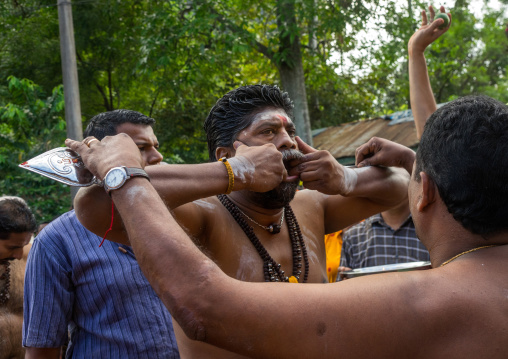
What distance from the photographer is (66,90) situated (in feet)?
26.3

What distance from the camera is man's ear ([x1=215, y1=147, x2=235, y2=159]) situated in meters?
2.66

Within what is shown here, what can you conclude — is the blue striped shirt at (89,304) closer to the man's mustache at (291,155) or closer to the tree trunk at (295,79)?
the man's mustache at (291,155)

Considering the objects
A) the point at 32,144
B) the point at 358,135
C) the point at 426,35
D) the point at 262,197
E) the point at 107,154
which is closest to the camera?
the point at 107,154

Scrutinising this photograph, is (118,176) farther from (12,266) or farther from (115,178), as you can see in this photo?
(12,266)

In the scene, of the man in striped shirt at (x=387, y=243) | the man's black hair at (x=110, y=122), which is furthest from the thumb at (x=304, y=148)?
the man in striped shirt at (x=387, y=243)

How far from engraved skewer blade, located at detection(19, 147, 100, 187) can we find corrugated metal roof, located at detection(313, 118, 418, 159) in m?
8.93

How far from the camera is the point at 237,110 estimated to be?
268cm

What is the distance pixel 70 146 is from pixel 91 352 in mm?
1378

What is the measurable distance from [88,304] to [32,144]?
6.62 meters

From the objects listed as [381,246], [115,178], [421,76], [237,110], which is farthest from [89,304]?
[421,76]

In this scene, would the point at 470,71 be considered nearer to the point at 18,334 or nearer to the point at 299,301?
the point at 18,334

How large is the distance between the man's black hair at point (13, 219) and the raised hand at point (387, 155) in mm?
2451

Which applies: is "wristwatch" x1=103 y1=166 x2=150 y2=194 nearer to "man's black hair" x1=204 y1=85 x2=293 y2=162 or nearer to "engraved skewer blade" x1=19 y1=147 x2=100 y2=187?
"engraved skewer blade" x1=19 y1=147 x2=100 y2=187

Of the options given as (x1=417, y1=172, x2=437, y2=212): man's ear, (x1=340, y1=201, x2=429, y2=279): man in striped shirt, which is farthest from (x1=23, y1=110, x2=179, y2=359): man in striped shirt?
(x1=340, y1=201, x2=429, y2=279): man in striped shirt
